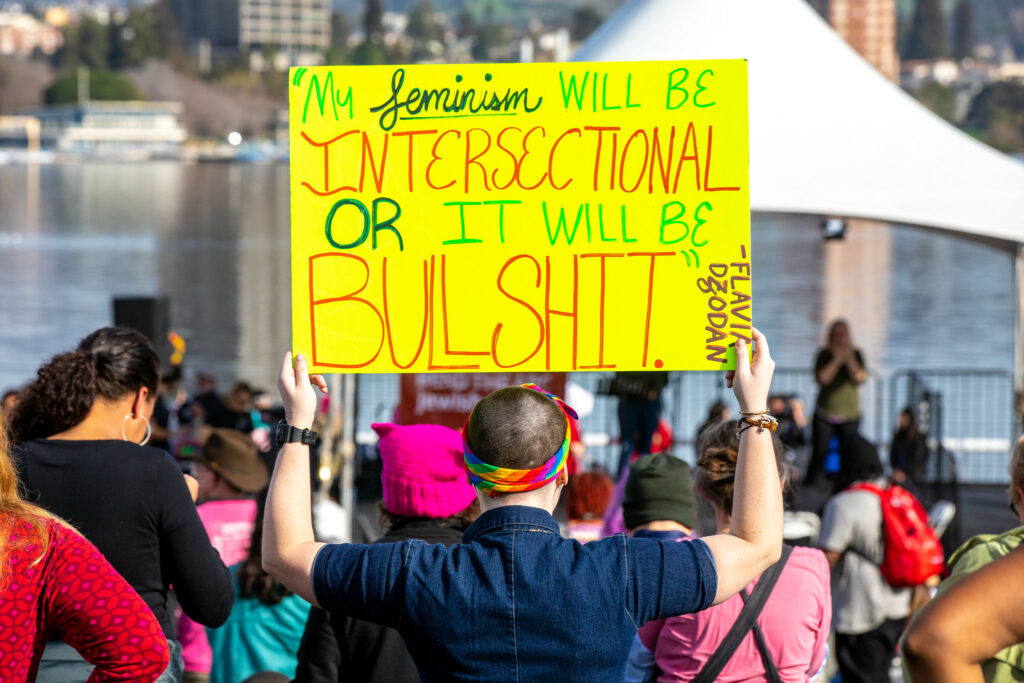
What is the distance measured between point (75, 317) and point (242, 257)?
14875 millimetres

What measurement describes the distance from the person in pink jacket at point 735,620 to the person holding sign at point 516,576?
1.83 ft

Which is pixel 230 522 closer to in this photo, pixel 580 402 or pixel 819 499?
pixel 580 402

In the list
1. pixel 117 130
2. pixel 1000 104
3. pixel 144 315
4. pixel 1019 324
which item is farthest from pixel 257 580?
pixel 117 130

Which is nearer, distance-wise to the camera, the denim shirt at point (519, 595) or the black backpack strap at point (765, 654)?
the denim shirt at point (519, 595)

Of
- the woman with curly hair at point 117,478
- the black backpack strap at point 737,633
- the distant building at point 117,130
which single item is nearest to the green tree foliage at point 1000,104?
the black backpack strap at point 737,633

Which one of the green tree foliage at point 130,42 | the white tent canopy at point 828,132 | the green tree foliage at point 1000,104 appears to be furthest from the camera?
the green tree foliage at point 130,42

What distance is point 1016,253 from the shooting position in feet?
22.4

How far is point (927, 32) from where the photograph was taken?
186750 millimetres

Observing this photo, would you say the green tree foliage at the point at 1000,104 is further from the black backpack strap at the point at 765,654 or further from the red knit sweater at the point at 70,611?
the red knit sweater at the point at 70,611

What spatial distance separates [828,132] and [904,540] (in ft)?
6.75

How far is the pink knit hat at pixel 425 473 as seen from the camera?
2791 mm

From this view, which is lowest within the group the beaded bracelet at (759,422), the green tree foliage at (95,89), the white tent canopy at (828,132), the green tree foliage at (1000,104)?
the beaded bracelet at (759,422)

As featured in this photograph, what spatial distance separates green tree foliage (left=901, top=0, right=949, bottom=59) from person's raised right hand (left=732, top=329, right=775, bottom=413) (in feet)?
642

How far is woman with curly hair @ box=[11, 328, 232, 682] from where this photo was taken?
9.25ft
